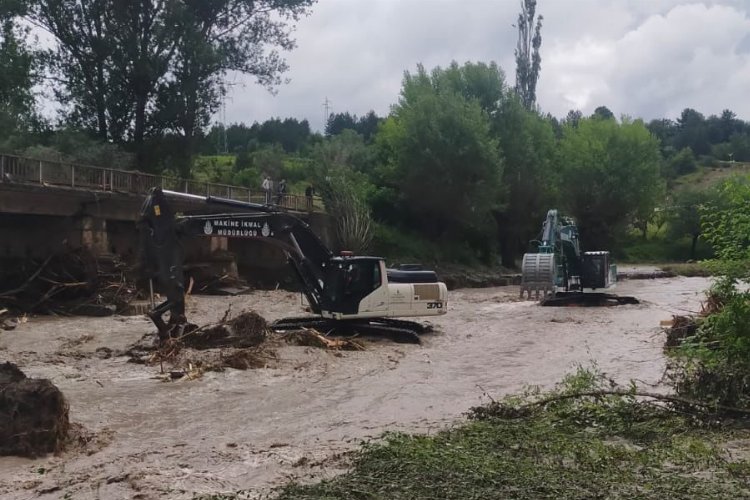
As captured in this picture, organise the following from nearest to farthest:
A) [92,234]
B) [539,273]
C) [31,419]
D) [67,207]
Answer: [31,419] → [67,207] → [92,234] → [539,273]

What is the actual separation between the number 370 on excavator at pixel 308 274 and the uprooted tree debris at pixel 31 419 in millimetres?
6712

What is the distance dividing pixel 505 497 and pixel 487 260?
49.8 meters

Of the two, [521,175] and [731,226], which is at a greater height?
[521,175]

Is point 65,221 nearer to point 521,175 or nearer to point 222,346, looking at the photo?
point 222,346

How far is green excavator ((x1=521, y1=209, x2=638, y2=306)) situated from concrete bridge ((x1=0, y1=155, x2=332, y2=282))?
44.1 ft

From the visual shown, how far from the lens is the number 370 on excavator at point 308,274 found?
53.0ft

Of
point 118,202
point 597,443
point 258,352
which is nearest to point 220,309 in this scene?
point 118,202

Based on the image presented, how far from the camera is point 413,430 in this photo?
10477mm

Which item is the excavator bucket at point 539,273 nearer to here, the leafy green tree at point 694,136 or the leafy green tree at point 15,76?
the leafy green tree at point 15,76

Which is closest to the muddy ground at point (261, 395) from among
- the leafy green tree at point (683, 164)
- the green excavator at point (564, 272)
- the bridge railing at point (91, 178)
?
the bridge railing at point (91, 178)

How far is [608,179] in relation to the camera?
6028 cm

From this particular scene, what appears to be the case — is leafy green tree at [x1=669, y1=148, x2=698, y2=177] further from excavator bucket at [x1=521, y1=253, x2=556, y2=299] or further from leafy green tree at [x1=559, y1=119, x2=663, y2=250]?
excavator bucket at [x1=521, y1=253, x2=556, y2=299]

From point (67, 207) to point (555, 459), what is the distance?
22.1 m

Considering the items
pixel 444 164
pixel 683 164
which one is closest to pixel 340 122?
pixel 683 164
